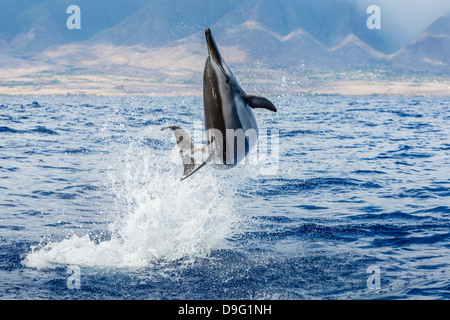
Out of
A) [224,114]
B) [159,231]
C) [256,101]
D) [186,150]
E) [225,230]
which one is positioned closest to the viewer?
[224,114]

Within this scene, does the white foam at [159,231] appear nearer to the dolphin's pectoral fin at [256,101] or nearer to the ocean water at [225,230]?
the ocean water at [225,230]

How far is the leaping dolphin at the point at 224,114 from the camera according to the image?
709cm

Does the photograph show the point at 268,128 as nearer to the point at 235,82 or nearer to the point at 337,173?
the point at 337,173

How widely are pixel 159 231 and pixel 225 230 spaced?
145 cm

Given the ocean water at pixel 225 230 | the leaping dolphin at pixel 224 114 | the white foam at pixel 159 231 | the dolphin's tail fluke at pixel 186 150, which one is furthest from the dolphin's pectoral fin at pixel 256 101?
the white foam at pixel 159 231

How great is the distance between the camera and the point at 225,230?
1086cm

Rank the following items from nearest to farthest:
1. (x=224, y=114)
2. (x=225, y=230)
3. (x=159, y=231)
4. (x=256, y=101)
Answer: (x=224, y=114)
(x=256, y=101)
(x=159, y=231)
(x=225, y=230)

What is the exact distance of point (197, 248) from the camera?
381 inches

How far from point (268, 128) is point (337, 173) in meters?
17.1

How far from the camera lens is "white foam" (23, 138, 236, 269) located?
30.1 ft

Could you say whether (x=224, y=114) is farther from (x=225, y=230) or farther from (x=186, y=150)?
(x=225, y=230)

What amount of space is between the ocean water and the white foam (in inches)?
1.4

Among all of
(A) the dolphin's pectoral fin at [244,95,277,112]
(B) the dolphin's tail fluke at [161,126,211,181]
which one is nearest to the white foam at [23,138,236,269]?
(B) the dolphin's tail fluke at [161,126,211,181]

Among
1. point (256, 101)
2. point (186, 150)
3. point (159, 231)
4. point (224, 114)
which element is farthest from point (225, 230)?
point (224, 114)
